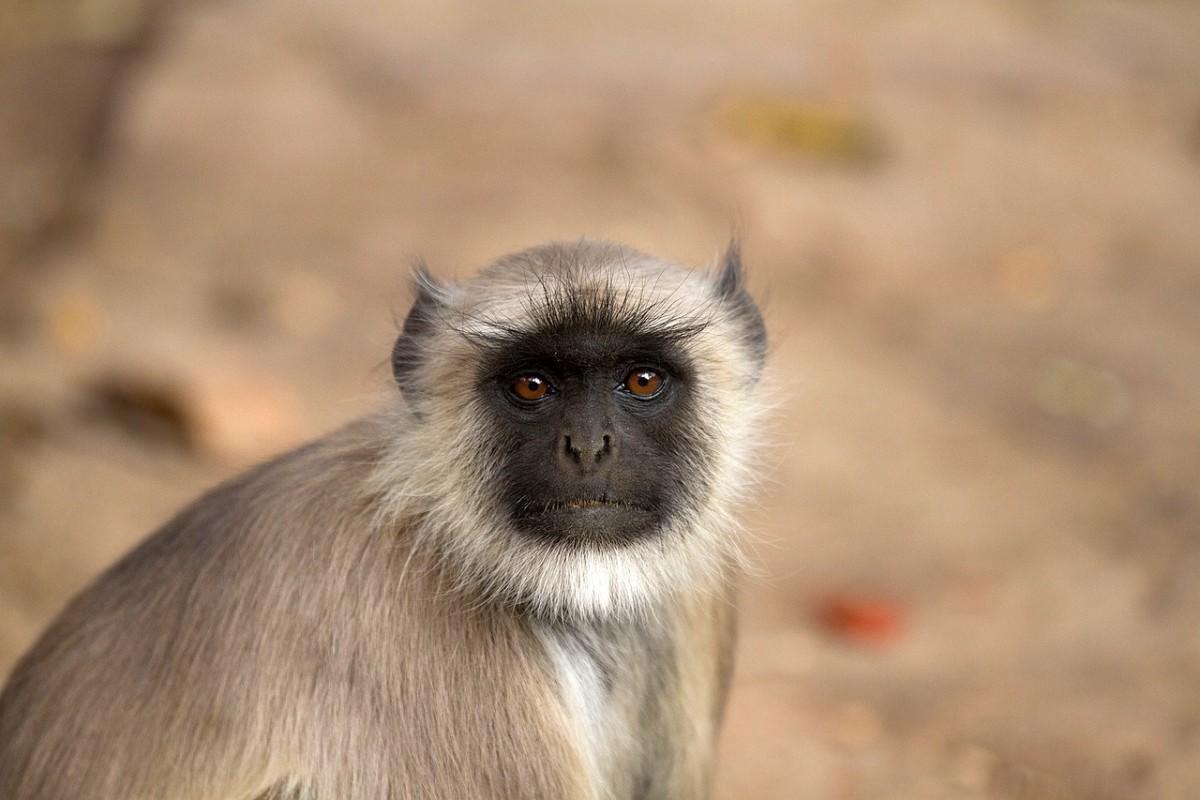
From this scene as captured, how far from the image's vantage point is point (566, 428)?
3221 mm

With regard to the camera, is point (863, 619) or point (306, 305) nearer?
point (863, 619)

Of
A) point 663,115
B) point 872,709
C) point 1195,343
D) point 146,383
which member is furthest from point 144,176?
point 1195,343

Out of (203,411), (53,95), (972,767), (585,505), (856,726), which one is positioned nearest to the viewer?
(585,505)

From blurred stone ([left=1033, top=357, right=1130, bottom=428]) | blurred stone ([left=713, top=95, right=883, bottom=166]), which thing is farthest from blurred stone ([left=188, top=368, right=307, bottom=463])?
blurred stone ([left=1033, top=357, right=1130, bottom=428])

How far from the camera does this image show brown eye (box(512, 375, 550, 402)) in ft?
10.9

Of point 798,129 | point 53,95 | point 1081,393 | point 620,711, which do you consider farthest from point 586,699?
point 53,95

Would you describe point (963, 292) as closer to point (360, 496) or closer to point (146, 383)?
point (146, 383)

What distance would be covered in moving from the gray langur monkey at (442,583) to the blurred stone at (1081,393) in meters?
Result: 4.96

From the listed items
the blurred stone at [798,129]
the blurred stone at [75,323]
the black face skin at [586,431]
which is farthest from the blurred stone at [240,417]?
the black face skin at [586,431]

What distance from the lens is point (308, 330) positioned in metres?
8.47

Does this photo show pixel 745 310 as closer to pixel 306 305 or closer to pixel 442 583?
pixel 442 583

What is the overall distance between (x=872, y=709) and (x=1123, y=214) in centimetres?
508

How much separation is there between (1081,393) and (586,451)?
5.74m

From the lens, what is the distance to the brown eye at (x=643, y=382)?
11.1 feet
